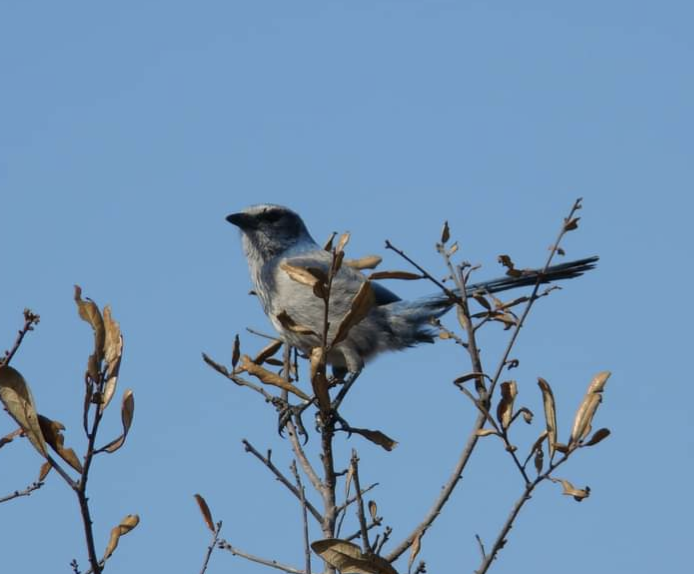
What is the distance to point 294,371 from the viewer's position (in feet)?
15.3

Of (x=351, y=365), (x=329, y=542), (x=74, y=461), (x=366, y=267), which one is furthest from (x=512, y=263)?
(x=351, y=365)

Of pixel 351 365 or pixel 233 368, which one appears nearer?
pixel 233 368

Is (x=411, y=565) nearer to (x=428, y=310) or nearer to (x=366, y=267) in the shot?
(x=366, y=267)

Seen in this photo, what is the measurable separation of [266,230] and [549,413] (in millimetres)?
3775

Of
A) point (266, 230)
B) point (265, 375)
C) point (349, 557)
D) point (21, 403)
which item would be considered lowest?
point (349, 557)

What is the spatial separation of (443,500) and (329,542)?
44 cm

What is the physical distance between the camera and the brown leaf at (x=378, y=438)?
3.24 m

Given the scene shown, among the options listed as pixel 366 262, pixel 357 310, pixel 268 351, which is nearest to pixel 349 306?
pixel 268 351

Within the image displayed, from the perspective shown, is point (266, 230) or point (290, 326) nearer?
point (290, 326)

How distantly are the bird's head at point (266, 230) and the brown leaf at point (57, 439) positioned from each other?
4.12 metres

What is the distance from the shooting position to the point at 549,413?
2.96 m

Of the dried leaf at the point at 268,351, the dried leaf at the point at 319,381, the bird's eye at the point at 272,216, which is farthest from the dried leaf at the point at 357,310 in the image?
the bird's eye at the point at 272,216

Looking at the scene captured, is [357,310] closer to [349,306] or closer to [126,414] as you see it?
[126,414]

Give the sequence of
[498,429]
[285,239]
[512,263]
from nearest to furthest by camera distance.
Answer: [498,429]
[512,263]
[285,239]
